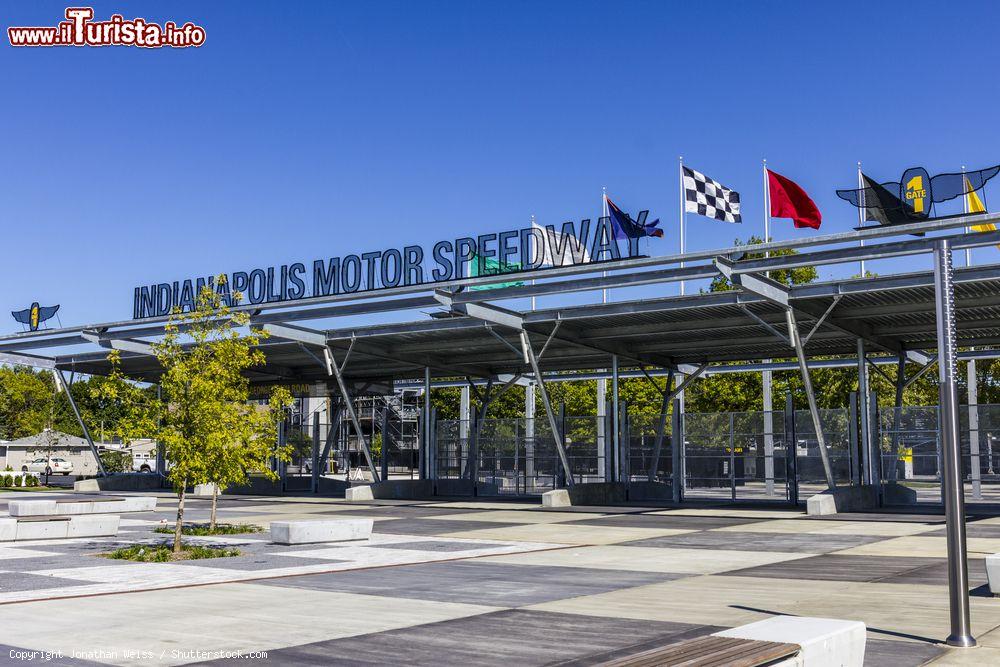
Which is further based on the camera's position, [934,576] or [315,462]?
[315,462]

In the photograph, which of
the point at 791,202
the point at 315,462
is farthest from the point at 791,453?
the point at 315,462

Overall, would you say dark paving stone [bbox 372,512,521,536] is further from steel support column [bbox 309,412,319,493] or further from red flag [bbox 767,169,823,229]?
steel support column [bbox 309,412,319,493]

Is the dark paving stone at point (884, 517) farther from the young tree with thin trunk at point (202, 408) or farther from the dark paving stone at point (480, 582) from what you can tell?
the young tree with thin trunk at point (202, 408)

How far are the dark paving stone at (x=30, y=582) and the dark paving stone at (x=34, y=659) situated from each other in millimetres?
4710

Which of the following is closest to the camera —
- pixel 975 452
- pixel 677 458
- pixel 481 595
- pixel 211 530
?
pixel 481 595

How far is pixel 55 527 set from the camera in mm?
21516

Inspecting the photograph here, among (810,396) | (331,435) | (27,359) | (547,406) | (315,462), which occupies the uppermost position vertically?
(27,359)

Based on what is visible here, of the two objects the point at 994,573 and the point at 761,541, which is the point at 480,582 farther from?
the point at 761,541

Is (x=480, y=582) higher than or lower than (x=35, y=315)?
lower

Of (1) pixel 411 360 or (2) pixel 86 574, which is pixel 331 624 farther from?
(1) pixel 411 360

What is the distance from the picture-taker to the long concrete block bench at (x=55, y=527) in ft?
68.3

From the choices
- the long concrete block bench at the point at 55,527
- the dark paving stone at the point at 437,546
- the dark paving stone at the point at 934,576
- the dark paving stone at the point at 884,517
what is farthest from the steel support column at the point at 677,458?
the long concrete block bench at the point at 55,527

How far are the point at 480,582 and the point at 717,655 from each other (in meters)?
7.59

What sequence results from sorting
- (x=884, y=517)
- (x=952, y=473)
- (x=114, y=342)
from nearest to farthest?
(x=952, y=473) → (x=884, y=517) → (x=114, y=342)
